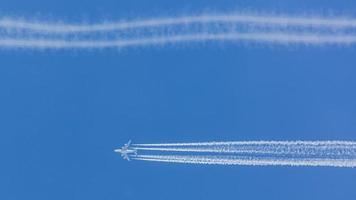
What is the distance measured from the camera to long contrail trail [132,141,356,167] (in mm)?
1932

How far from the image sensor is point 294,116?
77.3 inches

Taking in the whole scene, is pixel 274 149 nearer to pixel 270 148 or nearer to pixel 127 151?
pixel 270 148

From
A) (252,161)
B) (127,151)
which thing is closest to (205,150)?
(252,161)

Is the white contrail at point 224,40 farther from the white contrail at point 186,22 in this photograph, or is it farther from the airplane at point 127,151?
the airplane at point 127,151

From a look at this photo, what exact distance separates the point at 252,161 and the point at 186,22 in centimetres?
70

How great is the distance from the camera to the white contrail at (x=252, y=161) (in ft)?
6.35

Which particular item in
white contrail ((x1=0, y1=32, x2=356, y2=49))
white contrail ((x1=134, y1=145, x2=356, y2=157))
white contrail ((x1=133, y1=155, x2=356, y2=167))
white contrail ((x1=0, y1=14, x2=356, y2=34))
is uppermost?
white contrail ((x1=0, y1=14, x2=356, y2=34))

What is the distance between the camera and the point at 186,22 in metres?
1.97

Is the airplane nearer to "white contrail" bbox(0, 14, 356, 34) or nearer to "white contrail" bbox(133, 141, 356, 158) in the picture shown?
→ "white contrail" bbox(133, 141, 356, 158)

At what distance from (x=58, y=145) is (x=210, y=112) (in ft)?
2.36

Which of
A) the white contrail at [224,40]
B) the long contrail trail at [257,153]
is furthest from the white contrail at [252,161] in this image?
the white contrail at [224,40]

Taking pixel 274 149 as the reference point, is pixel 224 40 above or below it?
above

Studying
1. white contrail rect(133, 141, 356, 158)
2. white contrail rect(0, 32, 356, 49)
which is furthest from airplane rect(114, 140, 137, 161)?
white contrail rect(0, 32, 356, 49)

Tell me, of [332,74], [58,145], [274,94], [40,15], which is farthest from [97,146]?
[332,74]
